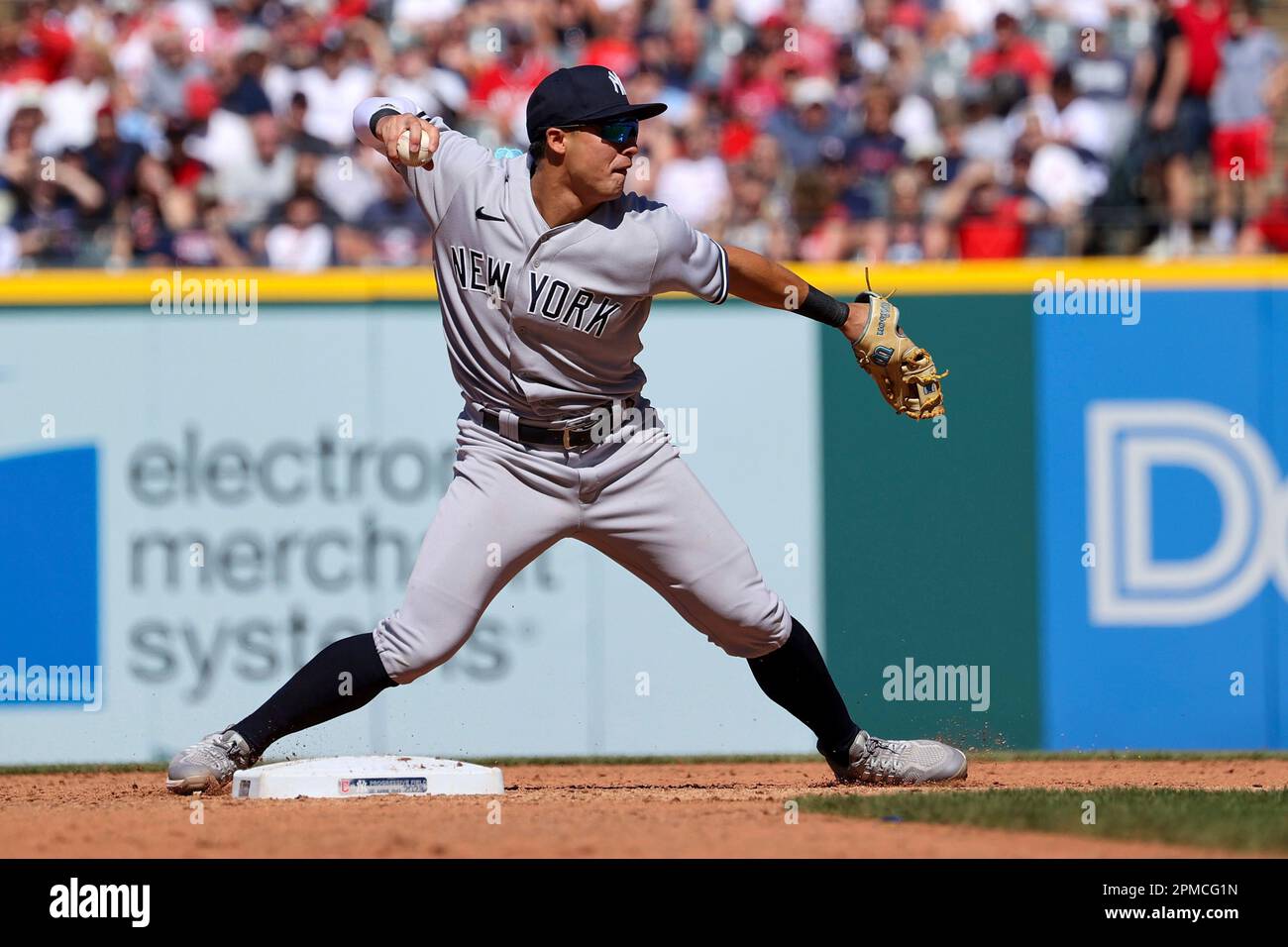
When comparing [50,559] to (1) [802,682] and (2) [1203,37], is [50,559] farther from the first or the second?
(2) [1203,37]

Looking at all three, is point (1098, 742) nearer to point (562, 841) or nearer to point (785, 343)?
point (785, 343)

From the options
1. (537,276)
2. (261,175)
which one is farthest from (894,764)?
(261,175)

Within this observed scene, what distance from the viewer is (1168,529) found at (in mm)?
7777

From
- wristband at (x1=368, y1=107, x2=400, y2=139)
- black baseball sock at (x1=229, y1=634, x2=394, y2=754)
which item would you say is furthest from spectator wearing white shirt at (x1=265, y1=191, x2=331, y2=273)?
black baseball sock at (x1=229, y1=634, x2=394, y2=754)

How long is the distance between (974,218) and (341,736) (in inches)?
161

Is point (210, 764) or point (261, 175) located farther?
point (261, 175)

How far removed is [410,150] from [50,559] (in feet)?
11.2

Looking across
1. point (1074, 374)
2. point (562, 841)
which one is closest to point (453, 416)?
point (1074, 374)

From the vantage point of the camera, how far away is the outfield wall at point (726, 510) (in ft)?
25.2

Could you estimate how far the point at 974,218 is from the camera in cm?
928

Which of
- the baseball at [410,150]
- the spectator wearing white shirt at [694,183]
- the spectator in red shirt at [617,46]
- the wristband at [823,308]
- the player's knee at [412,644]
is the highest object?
the spectator in red shirt at [617,46]

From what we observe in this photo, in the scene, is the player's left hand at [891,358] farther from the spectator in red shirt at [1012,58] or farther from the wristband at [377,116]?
the spectator in red shirt at [1012,58]

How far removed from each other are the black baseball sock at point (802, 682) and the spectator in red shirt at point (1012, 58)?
623 centimetres

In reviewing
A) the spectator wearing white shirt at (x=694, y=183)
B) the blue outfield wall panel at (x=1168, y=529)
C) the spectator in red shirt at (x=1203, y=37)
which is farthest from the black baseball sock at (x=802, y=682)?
the spectator in red shirt at (x=1203, y=37)
